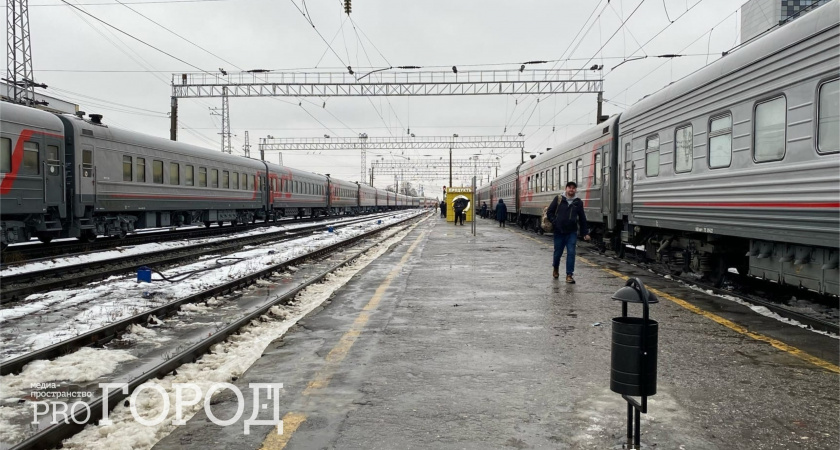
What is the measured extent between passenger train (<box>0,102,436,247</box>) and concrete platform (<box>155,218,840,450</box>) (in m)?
9.86

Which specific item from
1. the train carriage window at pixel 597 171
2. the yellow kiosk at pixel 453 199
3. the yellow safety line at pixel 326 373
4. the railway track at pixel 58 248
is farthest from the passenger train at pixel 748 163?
the yellow kiosk at pixel 453 199

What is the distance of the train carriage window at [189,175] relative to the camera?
70.5 feet

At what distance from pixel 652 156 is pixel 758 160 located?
3.92m

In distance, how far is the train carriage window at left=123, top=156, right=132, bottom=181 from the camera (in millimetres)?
17391

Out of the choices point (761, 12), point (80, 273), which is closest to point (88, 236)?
point (80, 273)

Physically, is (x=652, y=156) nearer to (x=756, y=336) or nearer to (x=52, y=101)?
(x=756, y=336)

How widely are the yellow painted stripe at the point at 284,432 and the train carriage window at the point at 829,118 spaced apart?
557 centimetres

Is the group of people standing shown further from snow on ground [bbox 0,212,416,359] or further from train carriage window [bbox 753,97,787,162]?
snow on ground [bbox 0,212,416,359]

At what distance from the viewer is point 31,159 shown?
13414 mm

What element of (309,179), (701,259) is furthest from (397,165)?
(701,259)

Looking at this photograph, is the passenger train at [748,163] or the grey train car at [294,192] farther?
the grey train car at [294,192]

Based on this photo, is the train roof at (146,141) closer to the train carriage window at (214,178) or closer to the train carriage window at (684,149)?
the train carriage window at (214,178)

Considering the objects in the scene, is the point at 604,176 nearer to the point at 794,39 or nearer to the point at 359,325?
the point at 794,39

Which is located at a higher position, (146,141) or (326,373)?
(146,141)
